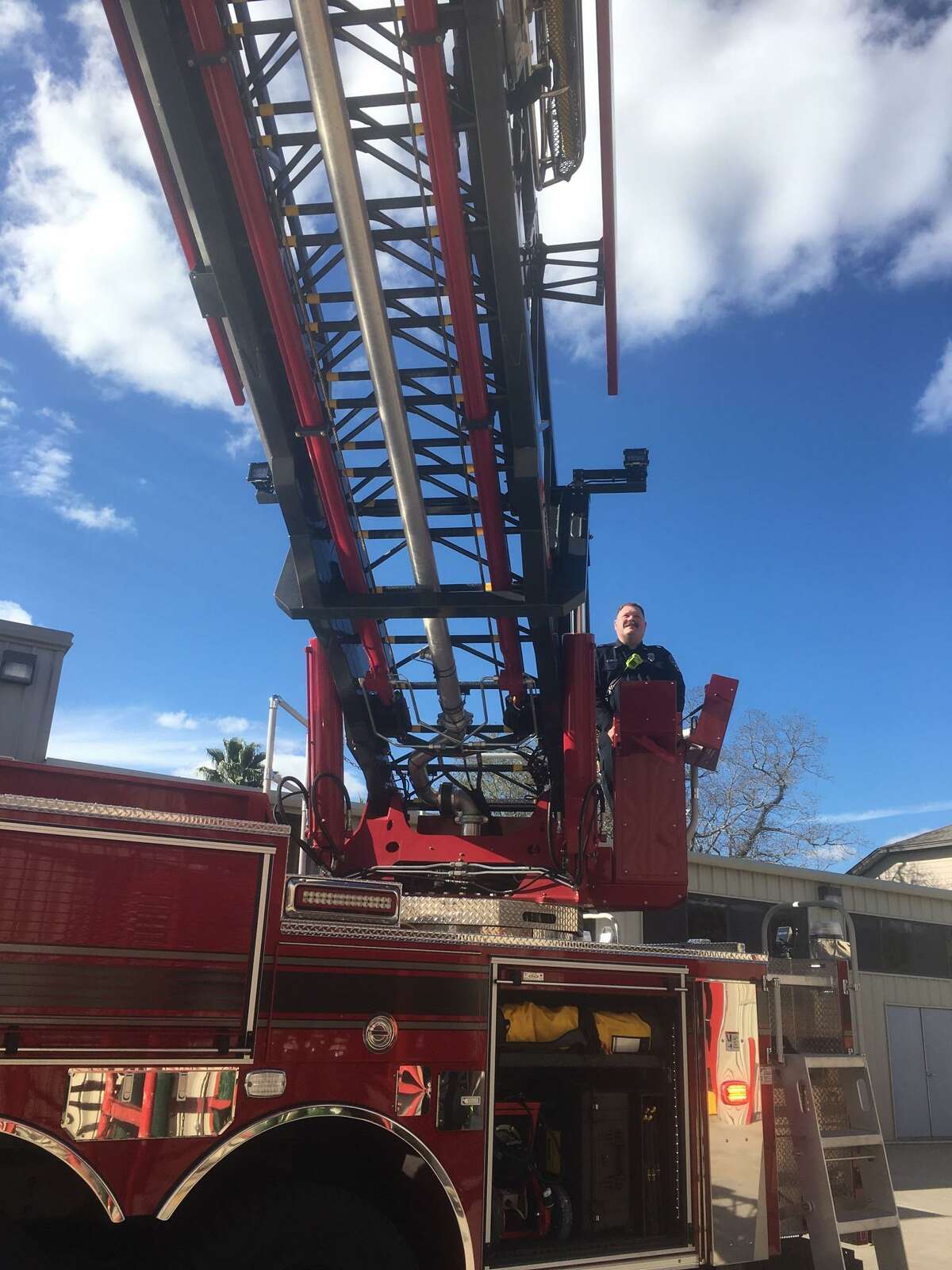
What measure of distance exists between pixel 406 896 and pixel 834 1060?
2285 millimetres

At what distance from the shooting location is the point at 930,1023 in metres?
17.6

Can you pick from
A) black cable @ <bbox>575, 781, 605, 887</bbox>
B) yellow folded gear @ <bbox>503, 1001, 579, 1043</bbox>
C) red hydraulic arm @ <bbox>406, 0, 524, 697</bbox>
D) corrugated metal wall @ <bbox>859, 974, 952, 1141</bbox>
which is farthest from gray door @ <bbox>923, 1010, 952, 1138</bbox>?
yellow folded gear @ <bbox>503, 1001, 579, 1043</bbox>

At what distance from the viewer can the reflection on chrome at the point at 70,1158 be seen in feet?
9.91

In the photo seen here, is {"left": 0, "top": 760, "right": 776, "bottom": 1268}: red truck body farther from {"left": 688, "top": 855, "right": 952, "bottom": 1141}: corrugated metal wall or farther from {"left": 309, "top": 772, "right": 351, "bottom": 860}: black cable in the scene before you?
{"left": 688, "top": 855, "right": 952, "bottom": 1141}: corrugated metal wall

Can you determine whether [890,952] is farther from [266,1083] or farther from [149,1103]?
[149,1103]

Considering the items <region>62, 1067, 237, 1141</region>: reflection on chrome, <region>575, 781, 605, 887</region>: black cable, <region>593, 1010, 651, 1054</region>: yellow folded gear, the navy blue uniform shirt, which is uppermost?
the navy blue uniform shirt

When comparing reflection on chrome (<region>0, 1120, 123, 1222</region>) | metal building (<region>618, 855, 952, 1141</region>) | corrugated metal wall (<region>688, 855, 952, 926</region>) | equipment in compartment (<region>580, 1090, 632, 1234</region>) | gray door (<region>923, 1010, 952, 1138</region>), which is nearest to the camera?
reflection on chrome (<region>0, 1120, 123, 1222</region>)

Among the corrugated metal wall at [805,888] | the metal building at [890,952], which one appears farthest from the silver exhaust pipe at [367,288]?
the metal building at [890,952]

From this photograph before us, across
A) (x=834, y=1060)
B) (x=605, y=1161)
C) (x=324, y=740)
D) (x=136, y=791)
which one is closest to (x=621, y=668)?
(x=324, y=740)

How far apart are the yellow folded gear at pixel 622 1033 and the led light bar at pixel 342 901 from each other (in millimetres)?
1205

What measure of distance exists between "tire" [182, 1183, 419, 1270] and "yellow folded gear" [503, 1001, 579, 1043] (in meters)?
0.88

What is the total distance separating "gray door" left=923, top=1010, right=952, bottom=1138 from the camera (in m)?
17.1

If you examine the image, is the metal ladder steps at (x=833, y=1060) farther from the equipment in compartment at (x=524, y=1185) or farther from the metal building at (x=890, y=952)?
the metal building at (x=890, y=952)

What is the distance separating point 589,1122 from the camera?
4.43m
